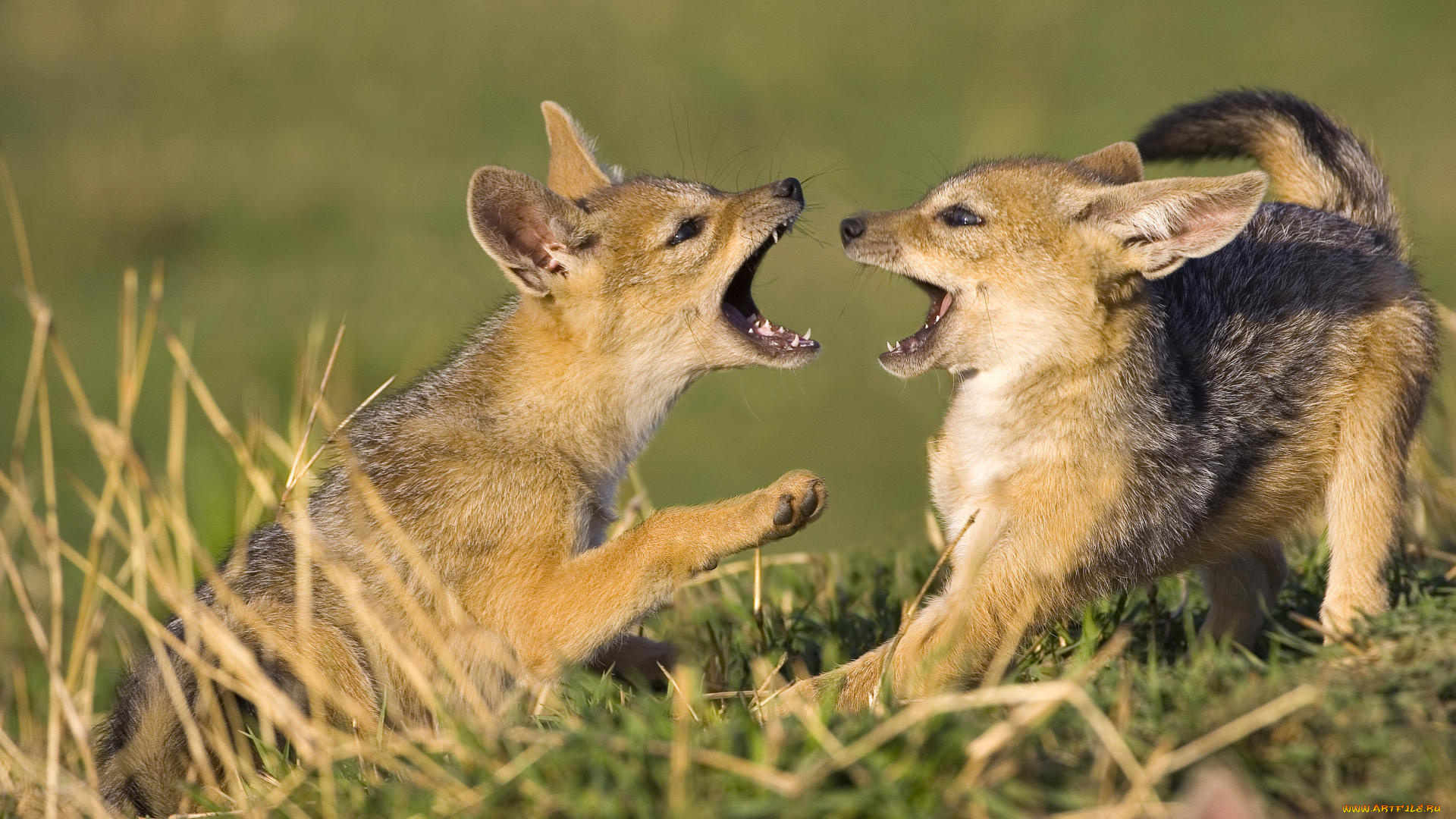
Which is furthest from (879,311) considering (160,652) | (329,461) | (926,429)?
(160,652)

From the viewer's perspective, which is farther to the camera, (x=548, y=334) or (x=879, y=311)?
(x=879, y=311)

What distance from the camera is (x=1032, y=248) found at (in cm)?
545

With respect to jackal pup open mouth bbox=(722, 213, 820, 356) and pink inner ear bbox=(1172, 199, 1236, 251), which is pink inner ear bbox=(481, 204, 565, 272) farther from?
pink inner ear bbox=(1172, 199, 1236, 251)

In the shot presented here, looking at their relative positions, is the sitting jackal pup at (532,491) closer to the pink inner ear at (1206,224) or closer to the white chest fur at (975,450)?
the white chest fur at (975,450)

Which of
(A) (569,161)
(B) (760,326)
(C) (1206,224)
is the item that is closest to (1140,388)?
(C) (1206,224)

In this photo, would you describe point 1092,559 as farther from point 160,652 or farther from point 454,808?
point 160,652

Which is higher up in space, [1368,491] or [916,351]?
Result: [916,351]

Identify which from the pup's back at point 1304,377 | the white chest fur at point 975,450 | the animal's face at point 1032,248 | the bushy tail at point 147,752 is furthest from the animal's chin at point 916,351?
the bushy tail at point 147,752

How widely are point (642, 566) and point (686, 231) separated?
1490mm

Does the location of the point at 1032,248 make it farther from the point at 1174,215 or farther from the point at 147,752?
the point at 147,752

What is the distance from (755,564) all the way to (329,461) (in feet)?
6.70

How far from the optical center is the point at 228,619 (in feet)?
17.9

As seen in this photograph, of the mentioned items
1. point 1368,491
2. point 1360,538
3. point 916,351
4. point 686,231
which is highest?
point 686,231

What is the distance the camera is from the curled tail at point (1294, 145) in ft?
20.8
